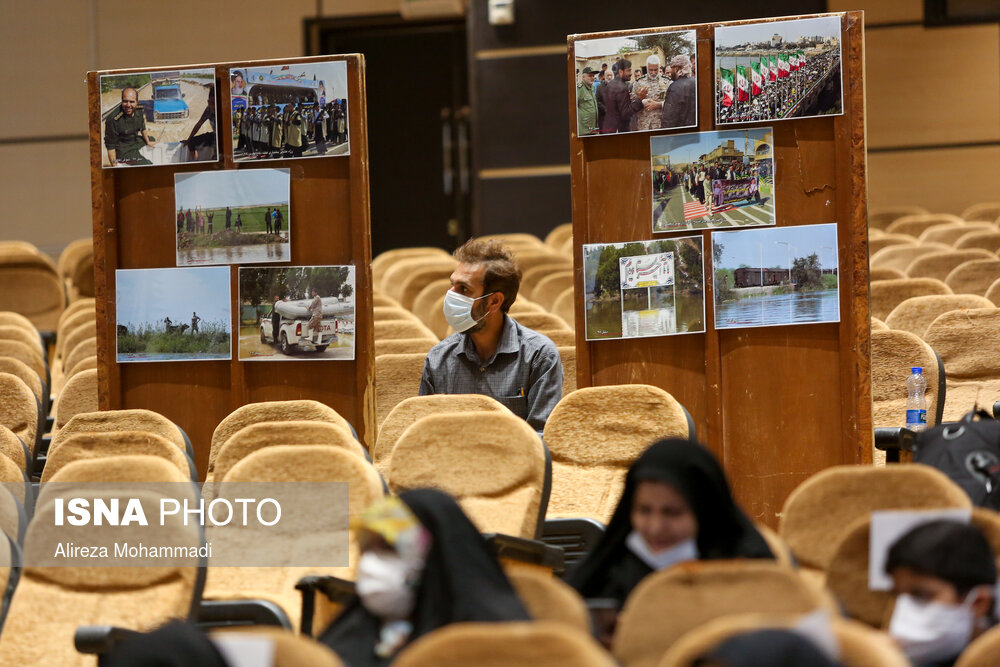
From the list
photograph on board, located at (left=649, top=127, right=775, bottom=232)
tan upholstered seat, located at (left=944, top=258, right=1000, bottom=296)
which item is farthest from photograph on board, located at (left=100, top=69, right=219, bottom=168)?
tan upholstered seat, located at (left=944, top=258, right=1000, bottom=296)

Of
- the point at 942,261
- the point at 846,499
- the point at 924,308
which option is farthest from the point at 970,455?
the point at 942,261

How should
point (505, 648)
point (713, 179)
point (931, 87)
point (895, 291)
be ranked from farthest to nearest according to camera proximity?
point (931, 87) < point (895, 291) < point (713, 179) < point (505, 648)

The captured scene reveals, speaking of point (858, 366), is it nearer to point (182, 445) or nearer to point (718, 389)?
point (718, 389)

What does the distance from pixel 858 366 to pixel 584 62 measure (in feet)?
4.76

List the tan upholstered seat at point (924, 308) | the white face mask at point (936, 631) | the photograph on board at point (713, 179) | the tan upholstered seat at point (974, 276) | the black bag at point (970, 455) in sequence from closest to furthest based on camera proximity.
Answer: the white face mask at point (936, 631)
the black bag at point (970, 455)
the photograph on board at point (713, 179)
the tan upholstered seat at point (924, 308)
the tan upholstered seat at point (974, 276)

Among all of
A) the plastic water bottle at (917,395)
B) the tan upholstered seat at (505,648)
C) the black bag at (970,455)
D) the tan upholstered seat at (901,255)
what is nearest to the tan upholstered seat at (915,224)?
the tan upholstered seat at (901,255)

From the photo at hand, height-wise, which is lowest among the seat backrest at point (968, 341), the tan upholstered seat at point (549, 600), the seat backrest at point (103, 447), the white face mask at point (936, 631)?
the white face mask at point (936, 631)

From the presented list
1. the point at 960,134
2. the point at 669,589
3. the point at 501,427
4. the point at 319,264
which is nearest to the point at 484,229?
the point at 960,134

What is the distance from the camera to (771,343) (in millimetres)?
4371

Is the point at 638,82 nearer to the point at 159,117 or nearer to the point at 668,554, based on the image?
the point at 159,117

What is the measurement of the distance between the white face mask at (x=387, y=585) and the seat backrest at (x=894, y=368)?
268cm

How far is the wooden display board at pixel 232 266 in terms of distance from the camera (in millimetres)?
4578

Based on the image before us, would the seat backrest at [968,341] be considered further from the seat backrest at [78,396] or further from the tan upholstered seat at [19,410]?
the tan upholstered seat at [19,410]

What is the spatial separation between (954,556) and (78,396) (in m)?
3.82
